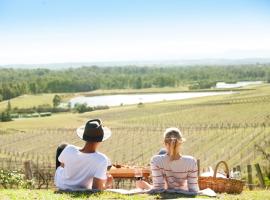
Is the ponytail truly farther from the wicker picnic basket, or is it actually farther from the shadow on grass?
the wicker picnic basket

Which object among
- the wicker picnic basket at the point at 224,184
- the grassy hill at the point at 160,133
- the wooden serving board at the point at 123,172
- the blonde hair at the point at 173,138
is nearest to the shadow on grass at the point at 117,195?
the blonde hair at the point at 173,138

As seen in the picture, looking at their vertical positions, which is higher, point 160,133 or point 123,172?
point 123,172

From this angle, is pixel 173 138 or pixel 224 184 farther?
pixel 224 184

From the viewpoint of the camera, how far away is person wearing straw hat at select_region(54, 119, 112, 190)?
5.20 metres

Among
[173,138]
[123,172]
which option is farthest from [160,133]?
[173,138]

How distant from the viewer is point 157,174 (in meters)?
5.23

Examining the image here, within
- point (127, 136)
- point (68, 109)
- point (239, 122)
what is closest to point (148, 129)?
point (127, 136)

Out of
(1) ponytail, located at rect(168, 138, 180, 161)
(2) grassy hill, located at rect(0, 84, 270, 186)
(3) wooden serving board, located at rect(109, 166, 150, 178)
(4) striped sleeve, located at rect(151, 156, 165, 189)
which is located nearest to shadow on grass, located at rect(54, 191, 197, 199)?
(4) striped sleeve, located at rect(151, 156, 165, 189)

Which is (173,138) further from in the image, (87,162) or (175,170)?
(87,162)

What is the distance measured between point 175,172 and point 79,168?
1040mm

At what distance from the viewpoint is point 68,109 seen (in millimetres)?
79062

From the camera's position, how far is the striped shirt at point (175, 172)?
203 inches

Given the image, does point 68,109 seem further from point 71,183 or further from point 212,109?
point 71,183

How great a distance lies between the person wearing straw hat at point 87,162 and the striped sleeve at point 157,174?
1.69 feet
